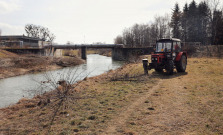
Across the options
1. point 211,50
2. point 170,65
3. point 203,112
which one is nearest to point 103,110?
point 203,112

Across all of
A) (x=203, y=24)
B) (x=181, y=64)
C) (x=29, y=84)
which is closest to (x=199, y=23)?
(x=203, y=24)

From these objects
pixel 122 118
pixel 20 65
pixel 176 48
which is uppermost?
pixel 176 48

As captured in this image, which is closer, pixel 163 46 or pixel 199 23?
pixel 163 46

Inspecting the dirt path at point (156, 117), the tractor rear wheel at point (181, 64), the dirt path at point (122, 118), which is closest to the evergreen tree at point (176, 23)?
the tractor rear wheel at point (181, 64)

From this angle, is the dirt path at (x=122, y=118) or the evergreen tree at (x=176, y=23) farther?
the evergreen tree at (x=176, y=23)

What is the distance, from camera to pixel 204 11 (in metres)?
44.1

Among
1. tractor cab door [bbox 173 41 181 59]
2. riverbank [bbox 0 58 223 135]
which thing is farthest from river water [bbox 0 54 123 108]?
tractor cab door [bbox 173 41 181 59]

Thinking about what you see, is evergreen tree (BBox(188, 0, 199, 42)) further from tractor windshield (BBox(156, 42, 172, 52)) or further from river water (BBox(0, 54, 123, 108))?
tractor windshield (BBox(156, 42, 172, 52))

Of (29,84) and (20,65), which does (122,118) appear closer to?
(29,84)

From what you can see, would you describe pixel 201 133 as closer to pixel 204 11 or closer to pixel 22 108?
pixel 22 108

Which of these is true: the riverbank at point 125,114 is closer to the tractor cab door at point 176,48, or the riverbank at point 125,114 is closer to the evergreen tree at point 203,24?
the tractor cab door at point 176,48

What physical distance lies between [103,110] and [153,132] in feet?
7.27

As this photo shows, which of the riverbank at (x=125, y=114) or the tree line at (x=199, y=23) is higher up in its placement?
the tree line at (x=199, y=23)

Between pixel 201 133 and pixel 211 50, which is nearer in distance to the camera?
pixel 201 133
